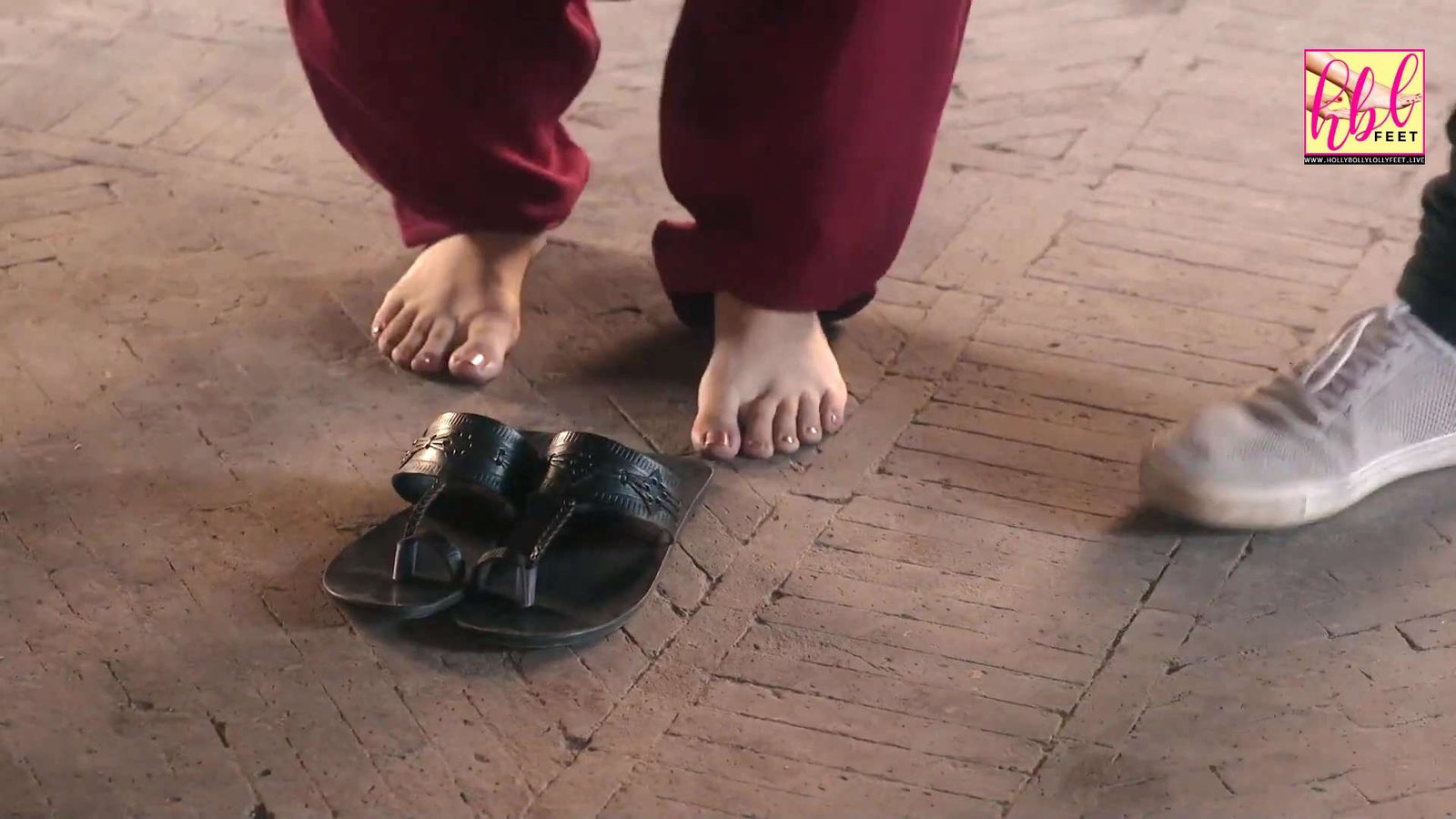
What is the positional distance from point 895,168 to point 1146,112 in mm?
783

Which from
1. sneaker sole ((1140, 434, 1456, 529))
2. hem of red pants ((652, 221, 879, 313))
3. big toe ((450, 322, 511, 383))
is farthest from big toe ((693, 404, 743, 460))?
sneaker sole ((1140, 434, 1456, 529))

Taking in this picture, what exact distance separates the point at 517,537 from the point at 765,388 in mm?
280

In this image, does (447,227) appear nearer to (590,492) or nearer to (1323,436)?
(590,492)

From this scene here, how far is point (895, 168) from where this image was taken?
1216mm

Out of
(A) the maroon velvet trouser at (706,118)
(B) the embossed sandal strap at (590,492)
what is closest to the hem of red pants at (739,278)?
(A) the maroon velvet trouser at (706,118)

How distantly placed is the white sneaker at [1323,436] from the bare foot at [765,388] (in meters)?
0.28

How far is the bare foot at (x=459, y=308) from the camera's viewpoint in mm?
1371

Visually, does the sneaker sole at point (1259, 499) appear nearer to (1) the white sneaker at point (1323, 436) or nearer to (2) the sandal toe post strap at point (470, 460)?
(1) the white sneaker at point (1323, 436)

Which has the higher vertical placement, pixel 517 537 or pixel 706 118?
pixel 706 118

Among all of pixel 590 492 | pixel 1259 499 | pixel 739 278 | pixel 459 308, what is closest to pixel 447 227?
pixel 459 308

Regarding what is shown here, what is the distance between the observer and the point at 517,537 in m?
1.13

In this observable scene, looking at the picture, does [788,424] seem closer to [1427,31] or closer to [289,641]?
[289,641]

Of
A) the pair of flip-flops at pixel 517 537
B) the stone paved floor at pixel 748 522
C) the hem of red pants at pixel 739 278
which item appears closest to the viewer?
the stone paved floor at pixel 748 522

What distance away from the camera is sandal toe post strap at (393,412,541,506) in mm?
1119
